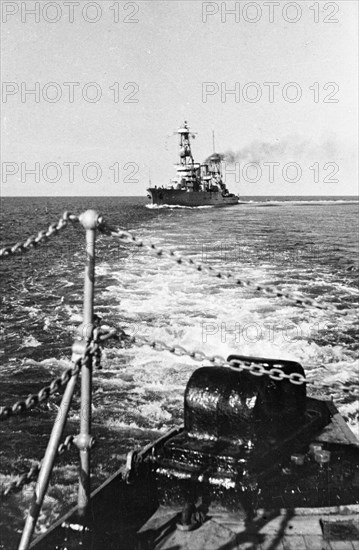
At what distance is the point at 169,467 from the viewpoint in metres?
3.80

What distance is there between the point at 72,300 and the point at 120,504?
12094mm

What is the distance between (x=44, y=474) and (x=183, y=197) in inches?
3196

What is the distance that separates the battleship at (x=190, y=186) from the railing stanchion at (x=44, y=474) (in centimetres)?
8042

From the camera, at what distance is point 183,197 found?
270 feet

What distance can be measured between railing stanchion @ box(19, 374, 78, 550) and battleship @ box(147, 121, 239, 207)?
8042 cm

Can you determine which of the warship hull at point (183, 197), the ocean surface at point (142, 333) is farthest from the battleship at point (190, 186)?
the ocean surface at point (142, 333)

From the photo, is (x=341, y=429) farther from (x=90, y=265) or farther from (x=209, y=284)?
(x=209, y=284)

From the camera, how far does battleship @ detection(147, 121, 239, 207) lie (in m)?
83.1

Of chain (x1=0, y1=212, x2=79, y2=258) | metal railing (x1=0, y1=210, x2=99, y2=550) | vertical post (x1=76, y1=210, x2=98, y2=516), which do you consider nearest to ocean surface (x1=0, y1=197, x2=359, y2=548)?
vertical post (x1=76, y1=210, x2=98, y2=516)

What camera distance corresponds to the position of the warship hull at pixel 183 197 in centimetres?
8244

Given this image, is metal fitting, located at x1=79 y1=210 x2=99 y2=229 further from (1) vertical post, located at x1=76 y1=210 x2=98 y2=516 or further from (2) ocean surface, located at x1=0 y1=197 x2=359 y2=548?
(2) ocean surface, located at x1=0 y1=197 x2=359 y2=548

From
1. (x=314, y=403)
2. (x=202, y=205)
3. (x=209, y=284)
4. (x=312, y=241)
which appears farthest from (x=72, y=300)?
(x=202, y=205)

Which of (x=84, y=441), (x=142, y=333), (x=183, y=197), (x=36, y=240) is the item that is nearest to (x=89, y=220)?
(x=36, y=240)

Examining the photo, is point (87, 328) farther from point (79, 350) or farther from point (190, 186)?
point (190, 186)
